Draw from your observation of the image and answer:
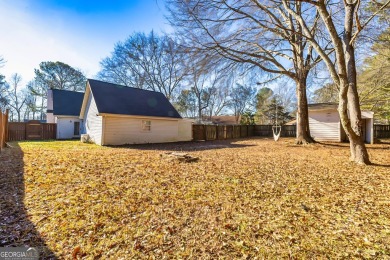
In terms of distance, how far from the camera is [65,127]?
17.3 metres

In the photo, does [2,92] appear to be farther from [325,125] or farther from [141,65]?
[325,125]

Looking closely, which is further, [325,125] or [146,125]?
[325,125]

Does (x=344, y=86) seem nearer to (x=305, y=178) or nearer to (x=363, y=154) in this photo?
(x=363, y=154)

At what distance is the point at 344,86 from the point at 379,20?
531 centimetres

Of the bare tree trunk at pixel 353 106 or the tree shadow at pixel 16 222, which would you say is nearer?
the tree shadow at pixel 16 222

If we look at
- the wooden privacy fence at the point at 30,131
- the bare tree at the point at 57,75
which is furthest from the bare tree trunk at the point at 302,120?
the bare tree at the point at 57,75

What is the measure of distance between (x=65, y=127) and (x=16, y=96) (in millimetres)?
23664

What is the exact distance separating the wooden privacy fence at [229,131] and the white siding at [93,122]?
7759 millimetres

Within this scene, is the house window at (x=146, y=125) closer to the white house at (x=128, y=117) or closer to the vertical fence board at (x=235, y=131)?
the white house at (x=128, y=117)

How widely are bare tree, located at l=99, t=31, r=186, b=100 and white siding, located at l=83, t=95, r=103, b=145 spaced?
32.6 ft

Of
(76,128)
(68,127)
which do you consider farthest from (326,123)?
(68,127)

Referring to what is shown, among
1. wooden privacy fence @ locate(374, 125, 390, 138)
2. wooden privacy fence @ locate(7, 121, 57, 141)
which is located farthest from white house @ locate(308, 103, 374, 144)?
wooden privacy fence @ locate(7, 121, 57, 141)

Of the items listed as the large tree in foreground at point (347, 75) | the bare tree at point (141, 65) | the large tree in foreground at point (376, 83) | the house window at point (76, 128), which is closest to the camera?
the large tree in foreground at point (347, 75)

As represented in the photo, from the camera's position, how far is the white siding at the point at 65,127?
16.9 m
